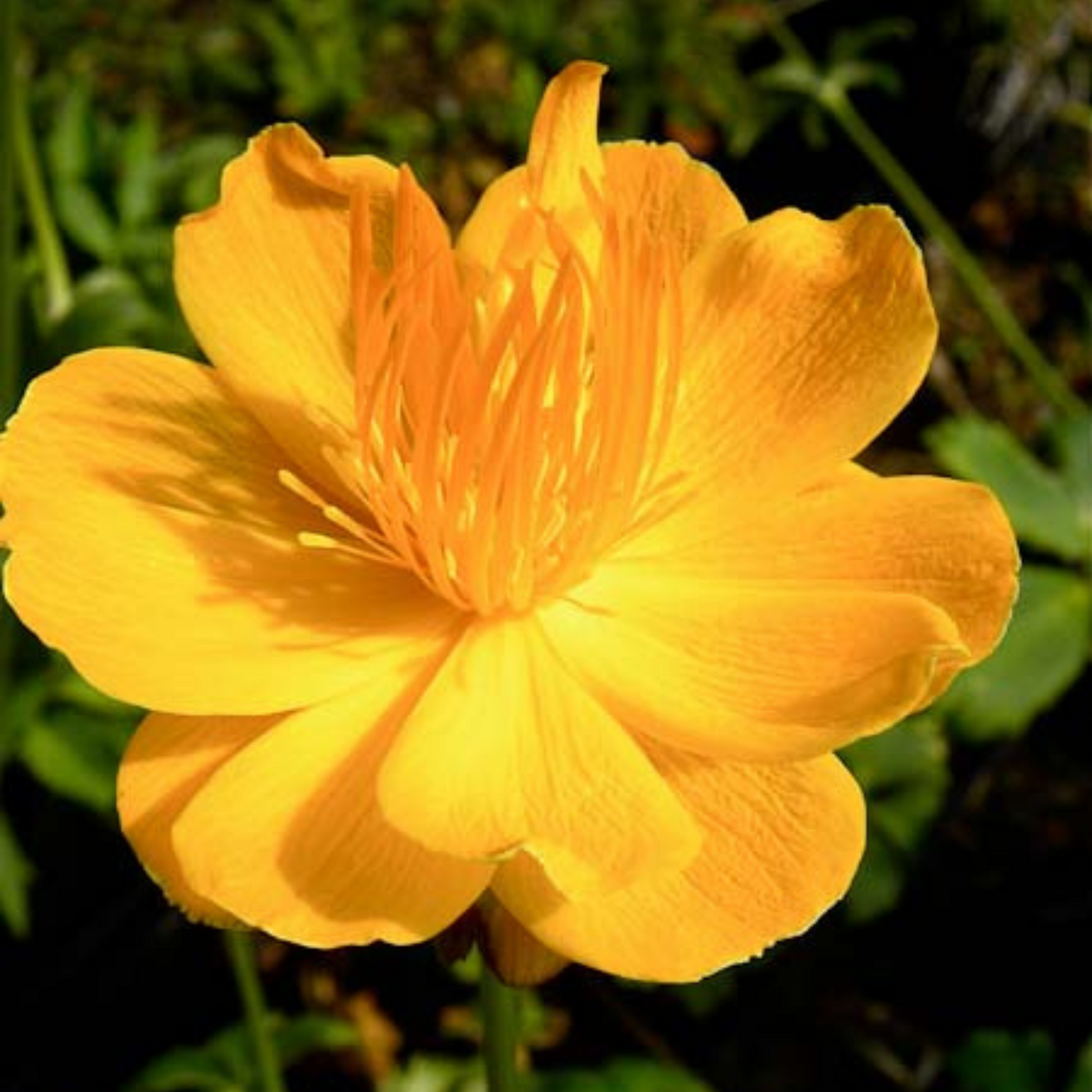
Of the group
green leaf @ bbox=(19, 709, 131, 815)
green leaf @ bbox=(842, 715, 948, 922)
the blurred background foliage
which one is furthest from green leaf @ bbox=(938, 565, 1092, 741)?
green leaf @ bbox=(19, 709, 131, 815)

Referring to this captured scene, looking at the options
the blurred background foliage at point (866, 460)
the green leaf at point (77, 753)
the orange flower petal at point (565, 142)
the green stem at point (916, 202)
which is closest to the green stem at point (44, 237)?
the blurred background foliage at point (866, 460)

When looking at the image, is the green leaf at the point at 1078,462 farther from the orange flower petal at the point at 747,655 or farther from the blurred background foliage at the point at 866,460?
the orange flower petal at the point at 747,655

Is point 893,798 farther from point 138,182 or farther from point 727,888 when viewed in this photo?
point 727,888

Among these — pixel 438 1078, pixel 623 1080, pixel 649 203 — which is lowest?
pixel 438 1078

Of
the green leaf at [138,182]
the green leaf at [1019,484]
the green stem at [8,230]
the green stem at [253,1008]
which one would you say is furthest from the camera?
the green leaf at [138,182]

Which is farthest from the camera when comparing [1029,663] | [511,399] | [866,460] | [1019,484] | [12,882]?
[866,460]

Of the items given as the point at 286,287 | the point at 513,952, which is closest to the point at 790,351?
the point at 286,287

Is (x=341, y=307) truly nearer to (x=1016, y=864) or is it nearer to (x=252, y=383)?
(x=252, y=383)
